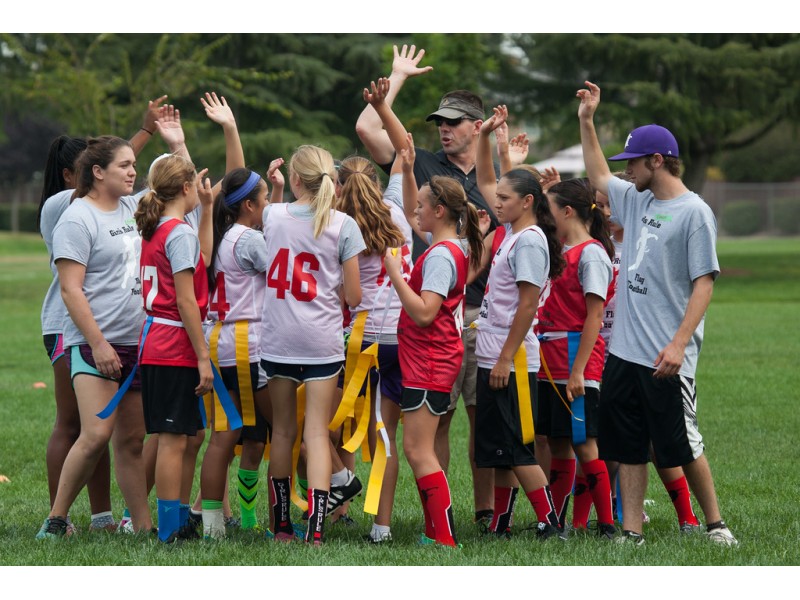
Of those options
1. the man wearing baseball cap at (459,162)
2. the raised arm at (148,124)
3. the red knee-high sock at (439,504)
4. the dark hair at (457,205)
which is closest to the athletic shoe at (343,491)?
the man wearing baseball cap at (459,162)

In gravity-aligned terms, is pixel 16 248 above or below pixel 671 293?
below

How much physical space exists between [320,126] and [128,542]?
3279 centimetres

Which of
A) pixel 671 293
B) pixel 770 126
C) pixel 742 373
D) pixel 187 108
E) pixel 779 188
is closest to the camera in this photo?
pixel 671 293

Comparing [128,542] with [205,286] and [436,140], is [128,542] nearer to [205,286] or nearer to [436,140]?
[205,286]

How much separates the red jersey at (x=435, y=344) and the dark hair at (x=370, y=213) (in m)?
0.30

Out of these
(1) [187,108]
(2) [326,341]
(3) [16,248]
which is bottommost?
(3) [16,248]

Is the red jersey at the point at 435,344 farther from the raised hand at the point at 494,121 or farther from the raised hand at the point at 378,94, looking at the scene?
the raised hand at the point at 378,94

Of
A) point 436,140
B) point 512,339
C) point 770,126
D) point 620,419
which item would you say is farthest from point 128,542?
point 770,126

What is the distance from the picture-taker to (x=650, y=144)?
5301mm

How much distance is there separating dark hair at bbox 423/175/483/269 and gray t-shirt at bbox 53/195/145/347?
1605 mm

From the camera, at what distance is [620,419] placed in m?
5.43

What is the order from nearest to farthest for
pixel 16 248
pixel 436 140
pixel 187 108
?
1. pixel 436 140
2. pixel 187 108
3. pixel 16 248

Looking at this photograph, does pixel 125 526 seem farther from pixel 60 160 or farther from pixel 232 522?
pixel 60 160

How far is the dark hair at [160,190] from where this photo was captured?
5324 mm
